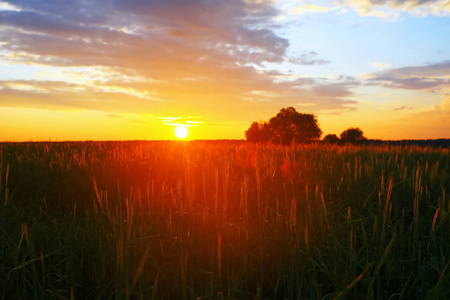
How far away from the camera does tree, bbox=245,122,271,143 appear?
41.5 metres

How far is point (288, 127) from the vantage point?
4100 centimetres

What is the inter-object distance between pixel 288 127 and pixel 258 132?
3.95m

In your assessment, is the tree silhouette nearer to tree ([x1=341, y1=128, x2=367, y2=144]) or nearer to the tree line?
the tree line

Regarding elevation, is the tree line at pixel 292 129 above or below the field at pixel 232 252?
above

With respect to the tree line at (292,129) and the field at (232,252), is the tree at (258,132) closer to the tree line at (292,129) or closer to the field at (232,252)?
the tree line at (292,129)

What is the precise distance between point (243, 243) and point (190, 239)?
37 cm

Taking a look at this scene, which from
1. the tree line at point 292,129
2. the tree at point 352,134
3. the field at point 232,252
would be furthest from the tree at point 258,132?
the field at point 232,252

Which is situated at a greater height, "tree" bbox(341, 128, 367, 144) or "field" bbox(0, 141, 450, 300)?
"tree" bbox(341, 128, 367, 144)

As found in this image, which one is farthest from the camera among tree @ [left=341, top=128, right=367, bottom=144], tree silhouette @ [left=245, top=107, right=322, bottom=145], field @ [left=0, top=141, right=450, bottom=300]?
tree silhouette @ [left=245, top=107, right=322, bottom=145]

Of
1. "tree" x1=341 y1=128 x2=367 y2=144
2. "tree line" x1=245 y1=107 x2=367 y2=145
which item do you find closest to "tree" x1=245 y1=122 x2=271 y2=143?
"tree line" x1=245 y1=107 x2=367 y2=145

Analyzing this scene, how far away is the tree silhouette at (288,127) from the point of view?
41.0 meters

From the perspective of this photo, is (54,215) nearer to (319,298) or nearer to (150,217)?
(150,217)

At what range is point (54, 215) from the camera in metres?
3.48

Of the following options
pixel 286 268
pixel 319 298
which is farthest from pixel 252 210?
pixel 319 298
